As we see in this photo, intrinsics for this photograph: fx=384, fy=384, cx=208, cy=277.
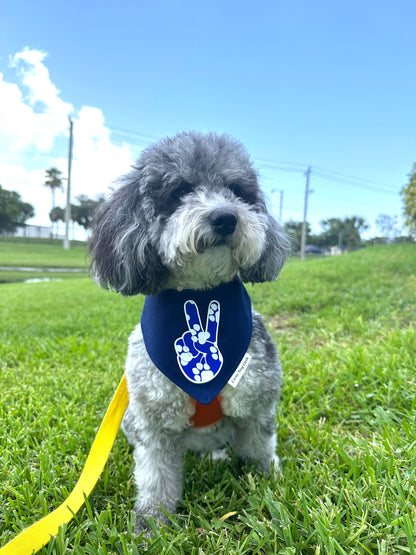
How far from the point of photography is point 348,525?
151 centimetres

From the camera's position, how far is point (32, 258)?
17.5 metres

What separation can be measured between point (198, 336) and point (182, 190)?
72 centimetres

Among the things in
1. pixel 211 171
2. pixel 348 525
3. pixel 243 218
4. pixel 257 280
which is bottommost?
pixel 348 525

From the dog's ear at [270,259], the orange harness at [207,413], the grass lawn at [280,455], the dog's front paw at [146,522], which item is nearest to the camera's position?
the grass lawn at [280,455]

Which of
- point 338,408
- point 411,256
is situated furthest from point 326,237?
point 338,408

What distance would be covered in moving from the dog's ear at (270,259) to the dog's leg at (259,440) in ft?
2.41

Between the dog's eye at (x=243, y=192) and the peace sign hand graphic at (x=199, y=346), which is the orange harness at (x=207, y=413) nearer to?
the peace sign hand graphic at (x=199, y=346)

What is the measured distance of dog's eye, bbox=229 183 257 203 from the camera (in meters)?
2.01

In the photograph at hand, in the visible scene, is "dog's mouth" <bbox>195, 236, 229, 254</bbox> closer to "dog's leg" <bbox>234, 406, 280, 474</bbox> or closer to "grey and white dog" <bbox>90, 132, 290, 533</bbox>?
"grey and white dog" <bbox>90, 132, 290, 533</bbox>

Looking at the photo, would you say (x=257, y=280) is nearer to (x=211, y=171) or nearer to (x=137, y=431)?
(x=211, y=171)

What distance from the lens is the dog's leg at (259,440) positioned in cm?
205

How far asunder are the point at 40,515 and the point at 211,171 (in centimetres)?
187

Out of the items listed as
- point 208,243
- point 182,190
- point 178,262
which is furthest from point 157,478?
point 182,190

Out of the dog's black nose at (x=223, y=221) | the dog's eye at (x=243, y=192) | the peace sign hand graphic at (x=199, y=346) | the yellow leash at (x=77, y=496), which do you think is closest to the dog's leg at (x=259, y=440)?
the peace sign hand graphic at (x=199, y=346)
